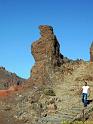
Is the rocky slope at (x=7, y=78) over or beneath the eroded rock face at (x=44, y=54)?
over

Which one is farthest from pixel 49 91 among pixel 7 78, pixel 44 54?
pixel 7 78

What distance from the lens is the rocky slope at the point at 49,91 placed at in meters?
35.9

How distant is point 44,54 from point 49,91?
10.1 meters

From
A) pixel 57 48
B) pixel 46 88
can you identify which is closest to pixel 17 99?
pixel 46 88

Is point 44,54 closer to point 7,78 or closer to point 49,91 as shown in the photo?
point 49,91

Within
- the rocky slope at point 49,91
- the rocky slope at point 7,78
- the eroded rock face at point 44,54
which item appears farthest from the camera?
the rocky slope at point 7,78

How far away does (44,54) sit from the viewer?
184 ft

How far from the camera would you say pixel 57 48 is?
5709cm

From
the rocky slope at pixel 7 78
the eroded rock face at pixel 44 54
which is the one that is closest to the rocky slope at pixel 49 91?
the eroded rock face at pixel 44 54

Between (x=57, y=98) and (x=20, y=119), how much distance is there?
Answer: 456cm

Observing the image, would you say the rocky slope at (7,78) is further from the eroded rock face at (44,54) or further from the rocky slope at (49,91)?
the rocky slope at (49,91)

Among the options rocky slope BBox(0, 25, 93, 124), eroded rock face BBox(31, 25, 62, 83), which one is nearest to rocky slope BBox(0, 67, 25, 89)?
eroded rock face BBox(31, 25, 62, 83)

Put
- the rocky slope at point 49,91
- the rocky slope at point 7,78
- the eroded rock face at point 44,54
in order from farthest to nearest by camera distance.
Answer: the rocky slope at point 7,78
the eroded rock face at point 44,54
the rocky slope at point 49,91

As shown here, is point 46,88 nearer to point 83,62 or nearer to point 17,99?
point 17,99
